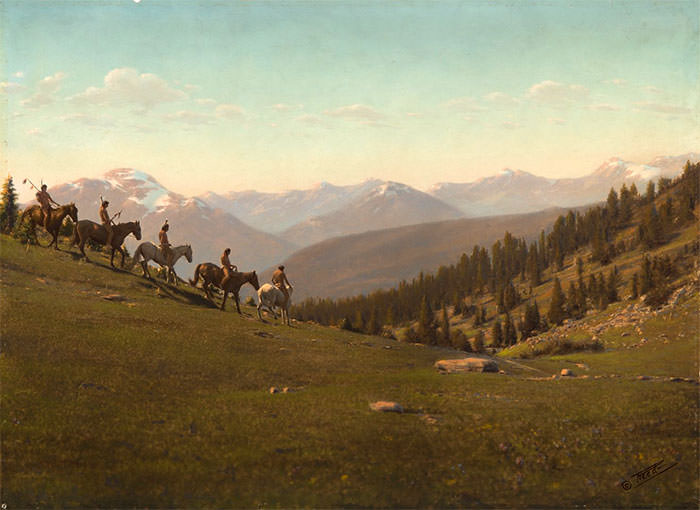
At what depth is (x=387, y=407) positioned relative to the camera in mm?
22656

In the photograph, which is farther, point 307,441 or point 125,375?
point 125,375

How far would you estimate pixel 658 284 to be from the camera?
275 ft

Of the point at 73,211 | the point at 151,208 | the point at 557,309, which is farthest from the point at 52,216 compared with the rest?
the point at 557,309

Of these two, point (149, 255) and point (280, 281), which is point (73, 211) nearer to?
point (149, 255)

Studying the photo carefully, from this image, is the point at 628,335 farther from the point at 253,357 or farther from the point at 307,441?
the point at 307,441

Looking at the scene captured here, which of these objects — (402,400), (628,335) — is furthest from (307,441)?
(628,335)

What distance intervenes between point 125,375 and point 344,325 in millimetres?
65128

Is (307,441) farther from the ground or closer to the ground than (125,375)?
closer to the ground

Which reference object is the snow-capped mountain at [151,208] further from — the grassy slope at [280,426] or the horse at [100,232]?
the grassy slope at [280,426]
